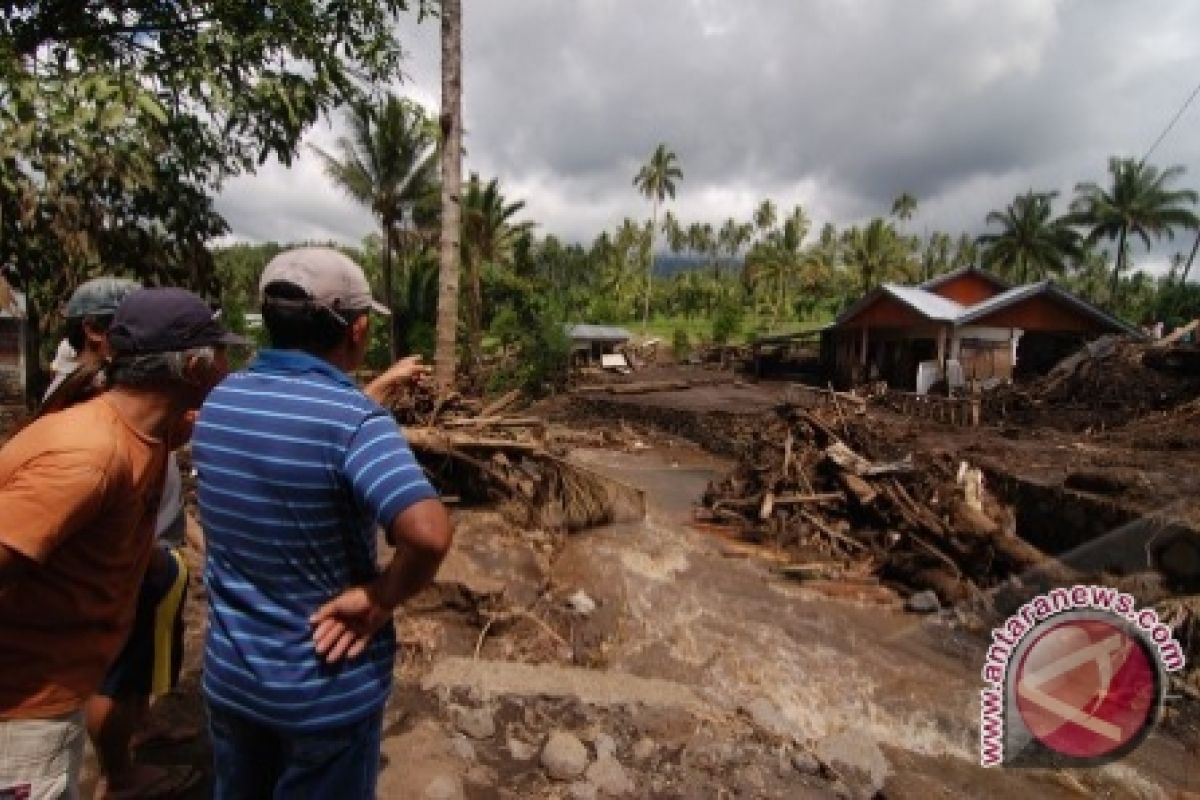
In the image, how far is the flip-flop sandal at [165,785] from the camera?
297 cm

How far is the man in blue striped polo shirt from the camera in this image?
5.78 ft

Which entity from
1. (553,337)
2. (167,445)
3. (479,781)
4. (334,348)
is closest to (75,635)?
(167,445)

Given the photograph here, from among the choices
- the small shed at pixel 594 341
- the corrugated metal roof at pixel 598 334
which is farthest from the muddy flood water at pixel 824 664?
the corrugated metal roof at pixel 598 334

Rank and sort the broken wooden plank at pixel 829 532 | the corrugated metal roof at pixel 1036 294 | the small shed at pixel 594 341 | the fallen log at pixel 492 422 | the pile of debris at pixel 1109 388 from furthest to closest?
the small shed at pixel 594 341 → the corrugated metal roof at pixel 1036 294 → the pile of debris at pixel 1109 388 → the broken wooden plank at pixel 829 532 → the fallen log at pixel 492 422

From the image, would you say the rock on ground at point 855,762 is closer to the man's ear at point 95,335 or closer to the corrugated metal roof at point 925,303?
the man's ear at point 95,335

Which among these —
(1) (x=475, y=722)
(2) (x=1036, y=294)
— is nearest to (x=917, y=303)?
(2) (x=1036, y=294)

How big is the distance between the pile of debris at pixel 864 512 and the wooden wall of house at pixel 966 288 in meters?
21.5

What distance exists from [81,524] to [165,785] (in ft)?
6.08

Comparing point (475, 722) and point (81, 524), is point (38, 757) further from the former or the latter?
point (475, 722)

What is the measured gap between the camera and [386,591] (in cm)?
182

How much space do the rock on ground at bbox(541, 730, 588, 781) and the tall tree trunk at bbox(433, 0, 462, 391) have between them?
7.93 meters

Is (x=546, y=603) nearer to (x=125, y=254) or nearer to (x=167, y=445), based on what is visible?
(x=125, y=254)

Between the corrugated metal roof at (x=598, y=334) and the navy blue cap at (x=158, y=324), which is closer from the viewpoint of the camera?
the navy blue cap at (x=158, y=324)

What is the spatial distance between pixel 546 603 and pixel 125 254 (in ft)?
14.2
